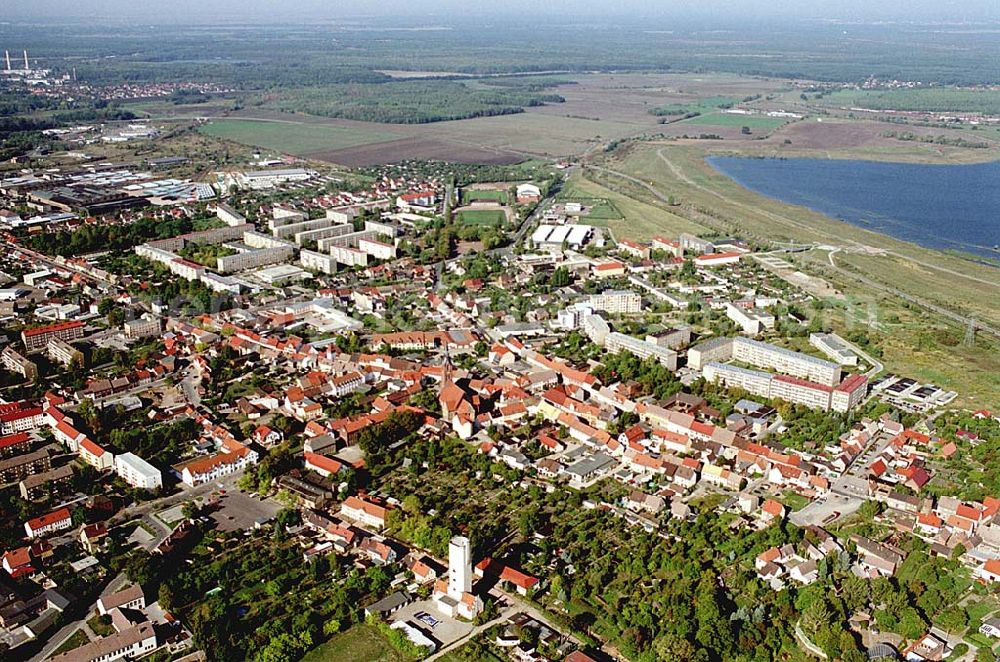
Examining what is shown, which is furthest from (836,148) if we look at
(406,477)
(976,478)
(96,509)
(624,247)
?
(96,509)

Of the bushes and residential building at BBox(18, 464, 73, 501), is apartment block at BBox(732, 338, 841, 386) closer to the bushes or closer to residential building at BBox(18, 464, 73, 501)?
the bushes

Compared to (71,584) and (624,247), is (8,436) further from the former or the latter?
(624,247)

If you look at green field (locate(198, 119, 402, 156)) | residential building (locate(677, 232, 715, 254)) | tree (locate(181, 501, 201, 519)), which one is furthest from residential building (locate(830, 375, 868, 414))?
green field (locate(198, 119, 402, 156))

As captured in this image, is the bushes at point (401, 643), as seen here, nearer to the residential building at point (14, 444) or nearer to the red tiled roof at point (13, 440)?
the residential building at point (14, 444)

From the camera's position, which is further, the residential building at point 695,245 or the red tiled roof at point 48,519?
the residential building at point 695,245

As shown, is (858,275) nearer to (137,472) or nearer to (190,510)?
(190,510)

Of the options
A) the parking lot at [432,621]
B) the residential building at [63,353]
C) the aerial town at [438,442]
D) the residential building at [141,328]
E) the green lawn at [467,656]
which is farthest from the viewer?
the residential building at [141,328]

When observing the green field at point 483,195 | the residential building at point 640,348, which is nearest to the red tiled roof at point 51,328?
the residential building at point 640,348
